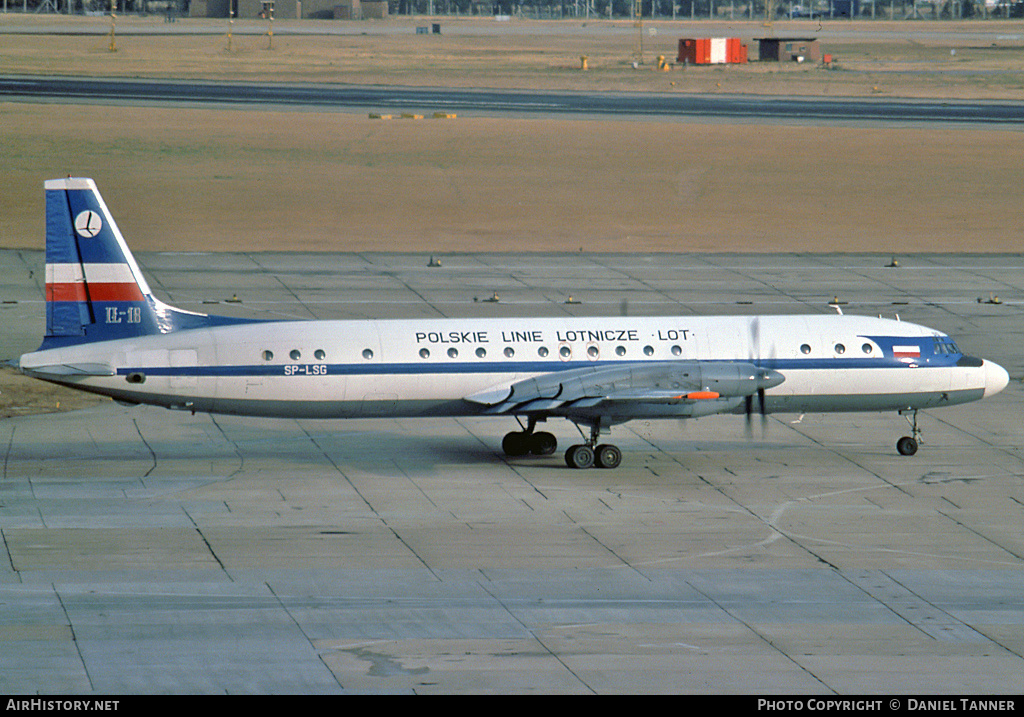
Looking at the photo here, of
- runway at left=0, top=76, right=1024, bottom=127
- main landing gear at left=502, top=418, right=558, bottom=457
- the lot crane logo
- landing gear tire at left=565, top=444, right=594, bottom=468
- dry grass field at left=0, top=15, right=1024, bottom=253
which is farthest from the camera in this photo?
runway at left=0, top=76, right=1024, bottom=127

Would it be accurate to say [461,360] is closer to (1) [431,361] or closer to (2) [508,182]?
(1) [431,361]

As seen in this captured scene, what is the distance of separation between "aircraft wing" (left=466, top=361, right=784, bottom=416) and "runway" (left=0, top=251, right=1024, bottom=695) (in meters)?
1.82

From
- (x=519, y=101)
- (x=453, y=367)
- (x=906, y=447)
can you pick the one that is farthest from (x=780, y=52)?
(x=453, y=367)

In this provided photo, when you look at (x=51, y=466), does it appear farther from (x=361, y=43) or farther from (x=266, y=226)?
(x=361, y=43)

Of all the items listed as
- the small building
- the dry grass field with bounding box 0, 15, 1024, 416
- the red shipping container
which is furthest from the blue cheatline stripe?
the small building

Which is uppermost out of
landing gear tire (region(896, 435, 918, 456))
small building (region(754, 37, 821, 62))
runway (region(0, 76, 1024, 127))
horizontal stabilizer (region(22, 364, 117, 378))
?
small building (region(754, 37, 821, 62))

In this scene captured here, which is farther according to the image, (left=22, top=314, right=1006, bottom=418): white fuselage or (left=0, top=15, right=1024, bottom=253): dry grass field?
(left=0, top=15, right=1024, bottom=253): dry grass field

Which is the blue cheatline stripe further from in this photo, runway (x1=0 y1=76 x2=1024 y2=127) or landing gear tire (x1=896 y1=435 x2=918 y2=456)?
runway (x1=0 y1=76 x2=1024 y2=127)

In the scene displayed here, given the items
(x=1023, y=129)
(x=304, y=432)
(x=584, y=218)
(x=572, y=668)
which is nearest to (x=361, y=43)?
(x=1023, y=129)

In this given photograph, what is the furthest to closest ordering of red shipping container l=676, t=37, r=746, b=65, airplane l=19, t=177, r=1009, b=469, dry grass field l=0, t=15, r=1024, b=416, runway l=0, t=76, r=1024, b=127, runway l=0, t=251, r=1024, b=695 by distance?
red shipping container l=676, t=37, r=746, b=65 → runway l=0, t=76, r=1024, b=127 → dry grass field l=0, t=15, r=1024, b=416 → airplane l=19, t=177, r=1009, b=469 → runway l=0, t=251, r=1024, b=695

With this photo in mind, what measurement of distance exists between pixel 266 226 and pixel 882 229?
114ft

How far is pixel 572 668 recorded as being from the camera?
23594 mm

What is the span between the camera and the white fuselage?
116ft

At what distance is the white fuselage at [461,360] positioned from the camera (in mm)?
35312
